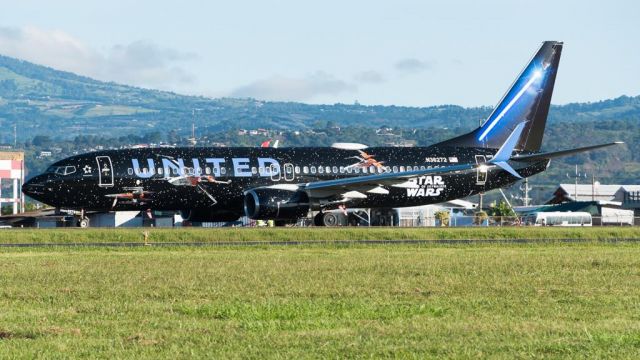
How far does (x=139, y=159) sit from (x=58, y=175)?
4.15m

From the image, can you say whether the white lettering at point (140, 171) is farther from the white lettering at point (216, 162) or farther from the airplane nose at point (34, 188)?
the airplane nose at point (34, 188)

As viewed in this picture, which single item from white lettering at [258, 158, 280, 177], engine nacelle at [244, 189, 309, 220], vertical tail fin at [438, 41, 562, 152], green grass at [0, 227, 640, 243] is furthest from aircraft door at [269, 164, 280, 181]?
vertical tail fin at [438, 41, 562, 152]

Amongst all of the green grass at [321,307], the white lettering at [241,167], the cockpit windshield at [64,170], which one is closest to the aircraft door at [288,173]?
the white lettering at [241,167]

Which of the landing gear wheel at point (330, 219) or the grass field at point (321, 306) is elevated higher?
the landing gear wheel at point (330, 219)

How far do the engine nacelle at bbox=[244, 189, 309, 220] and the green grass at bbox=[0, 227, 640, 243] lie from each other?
3106 millimetres

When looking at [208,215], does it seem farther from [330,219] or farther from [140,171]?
[330,219]

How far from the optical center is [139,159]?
62125 mm

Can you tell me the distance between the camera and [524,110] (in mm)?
72562

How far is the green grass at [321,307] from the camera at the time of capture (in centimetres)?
1794

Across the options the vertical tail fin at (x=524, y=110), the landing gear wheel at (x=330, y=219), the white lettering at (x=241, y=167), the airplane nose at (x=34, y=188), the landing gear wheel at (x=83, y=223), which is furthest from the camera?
the vertical tail fin at (x=524, y=110)

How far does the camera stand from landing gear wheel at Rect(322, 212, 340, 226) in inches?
2633

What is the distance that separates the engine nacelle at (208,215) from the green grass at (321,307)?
2599 centimetres

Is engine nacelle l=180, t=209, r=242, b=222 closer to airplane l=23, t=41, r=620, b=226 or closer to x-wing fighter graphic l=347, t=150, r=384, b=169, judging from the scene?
airplane l=23, t=41, r=620, b=226

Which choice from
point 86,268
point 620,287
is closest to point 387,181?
point 86,268
